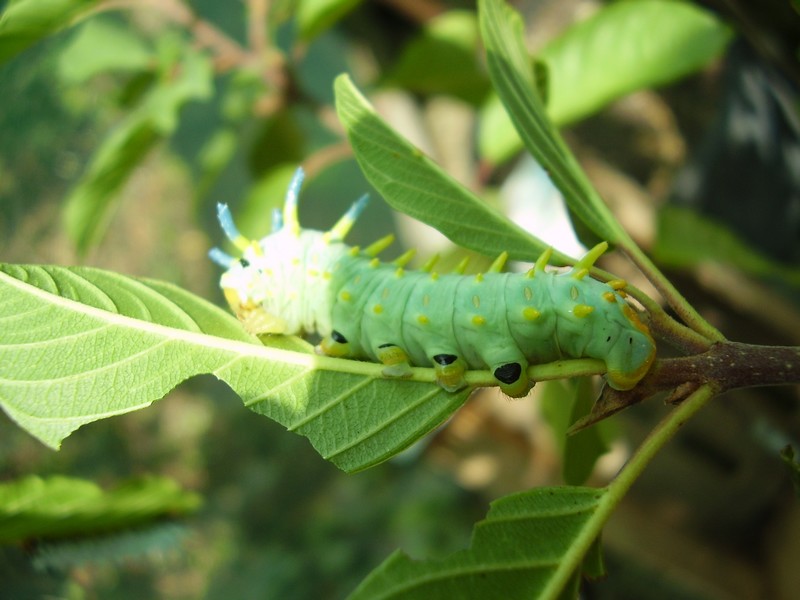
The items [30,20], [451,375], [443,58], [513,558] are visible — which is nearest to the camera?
[513,558]

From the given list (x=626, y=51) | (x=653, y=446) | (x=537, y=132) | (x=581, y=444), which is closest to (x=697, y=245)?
(x=626, y=51)

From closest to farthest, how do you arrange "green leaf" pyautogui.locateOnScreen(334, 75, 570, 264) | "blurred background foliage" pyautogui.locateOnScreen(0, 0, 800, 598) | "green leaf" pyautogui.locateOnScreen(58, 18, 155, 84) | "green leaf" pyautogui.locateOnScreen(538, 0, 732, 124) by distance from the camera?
"green leaf" pyautogui.locateOnScreen(334, 75, 570, 264) < "green leaf" pyautogui.locateOnScreen(538, 0, 732, 124) < "blurred background foliage" pyautogui.locateOnScreen(0, 0, 800, 598) < "green leaf" pyautogui.locateOnScreen(58, 18, 155, 84)

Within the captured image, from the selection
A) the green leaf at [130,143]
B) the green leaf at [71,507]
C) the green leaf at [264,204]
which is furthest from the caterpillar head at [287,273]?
the green leaf at [264,204]

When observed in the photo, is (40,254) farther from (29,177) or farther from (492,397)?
(492,397)

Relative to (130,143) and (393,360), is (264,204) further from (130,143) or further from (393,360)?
(393,360)

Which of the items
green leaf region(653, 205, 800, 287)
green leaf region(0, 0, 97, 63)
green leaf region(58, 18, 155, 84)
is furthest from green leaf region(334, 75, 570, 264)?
green leaf region(58, 18, 155, 84)

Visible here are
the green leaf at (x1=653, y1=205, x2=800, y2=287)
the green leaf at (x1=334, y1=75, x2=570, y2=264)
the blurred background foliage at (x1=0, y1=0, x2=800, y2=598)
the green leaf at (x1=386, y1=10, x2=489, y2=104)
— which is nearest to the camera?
the green leaf at (x1=334, y1=75, x2=570, y2=264)

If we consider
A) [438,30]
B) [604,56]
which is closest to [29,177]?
[438,30]

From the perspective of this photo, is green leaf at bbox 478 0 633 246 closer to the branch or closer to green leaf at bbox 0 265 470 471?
the branch
